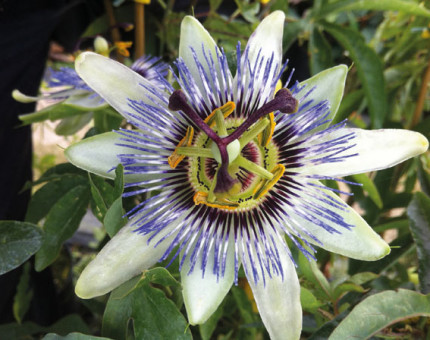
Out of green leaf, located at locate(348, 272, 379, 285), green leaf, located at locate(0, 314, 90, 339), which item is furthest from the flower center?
green leaf, located at locate(0, 314, 90, 339)

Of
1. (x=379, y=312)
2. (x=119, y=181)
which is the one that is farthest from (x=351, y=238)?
(x=119, y=181)

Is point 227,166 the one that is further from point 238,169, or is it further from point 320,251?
point 320,251

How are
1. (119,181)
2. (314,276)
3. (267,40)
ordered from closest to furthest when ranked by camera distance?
(119,181), (267,40), (314,276)

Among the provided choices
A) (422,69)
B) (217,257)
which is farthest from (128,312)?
(422,69)

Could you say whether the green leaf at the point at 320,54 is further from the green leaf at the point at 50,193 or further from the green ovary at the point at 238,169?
the green leaf at the point at 50,193

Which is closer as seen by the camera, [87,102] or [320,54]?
[87,102]

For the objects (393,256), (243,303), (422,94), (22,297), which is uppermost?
(422,94)

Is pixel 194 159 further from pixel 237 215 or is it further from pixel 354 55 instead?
pixel 354 55

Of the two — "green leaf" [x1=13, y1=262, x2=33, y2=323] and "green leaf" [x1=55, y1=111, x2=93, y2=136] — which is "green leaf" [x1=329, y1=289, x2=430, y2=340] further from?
"green leaf" [x1=13, y1=262, x2=33, y2=323]
